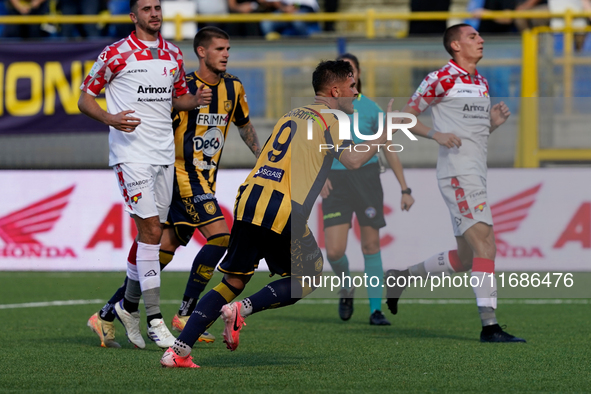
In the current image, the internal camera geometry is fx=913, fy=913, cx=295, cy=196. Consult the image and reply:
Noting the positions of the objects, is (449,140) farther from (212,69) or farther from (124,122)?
(124,122)

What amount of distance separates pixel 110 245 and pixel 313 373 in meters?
7.03

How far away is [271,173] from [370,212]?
2.85 metres

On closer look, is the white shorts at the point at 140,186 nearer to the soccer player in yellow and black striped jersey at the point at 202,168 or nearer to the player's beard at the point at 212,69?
the soccer player in yellow and black striped jersey at the point at 202,168

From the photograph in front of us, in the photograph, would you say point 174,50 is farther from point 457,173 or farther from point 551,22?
point 551,22

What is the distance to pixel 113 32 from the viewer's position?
13594 mm

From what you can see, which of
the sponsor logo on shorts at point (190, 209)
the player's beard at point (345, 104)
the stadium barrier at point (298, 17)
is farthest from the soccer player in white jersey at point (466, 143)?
the stadium barrier at point (298, 17)

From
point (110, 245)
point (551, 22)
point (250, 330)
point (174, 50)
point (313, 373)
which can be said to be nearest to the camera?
point (313, 373)

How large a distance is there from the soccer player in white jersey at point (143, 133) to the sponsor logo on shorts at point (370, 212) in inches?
85.2

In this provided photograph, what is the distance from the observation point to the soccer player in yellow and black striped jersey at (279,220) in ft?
16.6

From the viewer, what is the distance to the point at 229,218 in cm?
1155

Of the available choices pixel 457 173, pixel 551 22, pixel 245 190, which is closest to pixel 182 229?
pixel 245 190

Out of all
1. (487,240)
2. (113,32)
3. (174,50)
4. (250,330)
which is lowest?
(250,330)

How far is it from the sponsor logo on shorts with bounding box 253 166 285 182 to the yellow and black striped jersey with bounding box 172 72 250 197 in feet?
4.66

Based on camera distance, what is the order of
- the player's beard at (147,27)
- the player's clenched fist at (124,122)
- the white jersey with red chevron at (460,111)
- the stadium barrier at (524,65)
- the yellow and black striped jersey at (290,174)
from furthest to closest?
the stadium barrier at (524,65) → the white jersey with red chevron at (460,111) → the player's beard at (147,27) → the player's clenched fist at (124,122) → the yellow and black striped jersey at (290,174)
